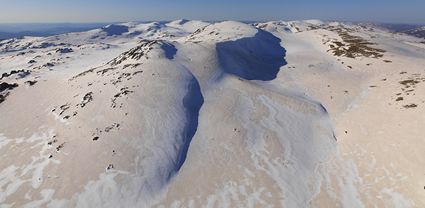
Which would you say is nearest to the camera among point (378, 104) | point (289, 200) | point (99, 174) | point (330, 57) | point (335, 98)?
point (289, 200)

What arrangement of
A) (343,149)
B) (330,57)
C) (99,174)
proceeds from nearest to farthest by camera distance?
1. (99,174)
2. (343,149)
3. (330,57)

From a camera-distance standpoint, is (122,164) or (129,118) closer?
(122,164)

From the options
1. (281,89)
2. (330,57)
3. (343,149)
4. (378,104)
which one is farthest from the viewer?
(330,57)

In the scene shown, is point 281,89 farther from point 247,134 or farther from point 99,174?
point 99,174

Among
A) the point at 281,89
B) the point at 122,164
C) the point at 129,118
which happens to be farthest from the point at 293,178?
the point at 281,89

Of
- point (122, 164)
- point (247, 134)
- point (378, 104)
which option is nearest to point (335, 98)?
point (378, 104)

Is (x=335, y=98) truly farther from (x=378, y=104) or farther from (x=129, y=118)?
(x=129, y=118)
